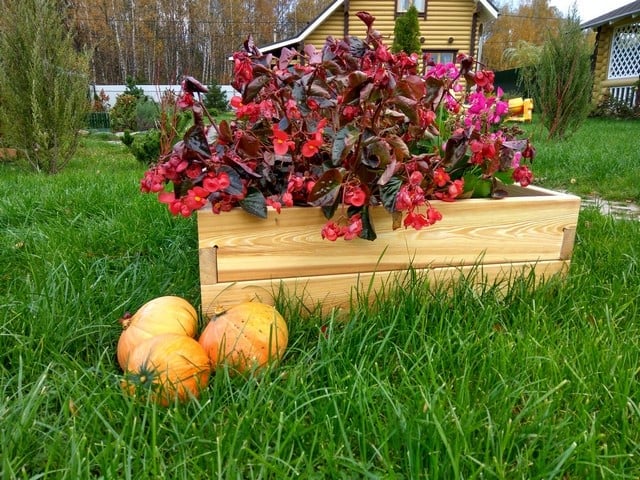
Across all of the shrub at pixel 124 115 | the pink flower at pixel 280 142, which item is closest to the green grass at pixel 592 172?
the pink flower at pixel 280 142

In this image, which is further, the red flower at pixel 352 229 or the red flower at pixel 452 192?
the red flower at pixel 452 192

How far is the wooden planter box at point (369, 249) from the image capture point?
4.88 feet

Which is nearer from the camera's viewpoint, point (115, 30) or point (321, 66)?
point (321, 66)

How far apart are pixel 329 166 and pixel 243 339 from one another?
572 mm

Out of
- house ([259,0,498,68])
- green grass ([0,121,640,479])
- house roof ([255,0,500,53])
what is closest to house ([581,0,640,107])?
house roof ([255,0,500,53])

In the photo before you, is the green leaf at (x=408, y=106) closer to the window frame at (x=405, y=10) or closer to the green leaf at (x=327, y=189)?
the green leaf at (x=327, y=189)

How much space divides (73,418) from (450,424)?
0.76 meters

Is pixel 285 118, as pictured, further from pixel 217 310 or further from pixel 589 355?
pixel 589 355

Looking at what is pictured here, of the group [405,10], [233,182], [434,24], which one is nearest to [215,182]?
[233,182]

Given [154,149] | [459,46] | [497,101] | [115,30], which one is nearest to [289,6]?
[115,30]

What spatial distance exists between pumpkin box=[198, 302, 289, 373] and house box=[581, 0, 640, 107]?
63.0 ft

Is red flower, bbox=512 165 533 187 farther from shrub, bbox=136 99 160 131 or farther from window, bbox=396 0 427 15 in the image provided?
window, bbox=396 0 427 15

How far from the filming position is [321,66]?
61.0 inches

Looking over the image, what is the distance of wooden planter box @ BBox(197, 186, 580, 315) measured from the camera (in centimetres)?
149
